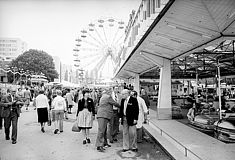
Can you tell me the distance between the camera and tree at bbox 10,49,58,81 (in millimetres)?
47625

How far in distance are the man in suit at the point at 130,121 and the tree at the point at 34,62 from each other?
4742 centimetres

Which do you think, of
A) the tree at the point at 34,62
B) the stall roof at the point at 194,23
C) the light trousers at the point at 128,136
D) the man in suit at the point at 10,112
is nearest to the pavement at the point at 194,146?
the light trousers at the point at 128,136

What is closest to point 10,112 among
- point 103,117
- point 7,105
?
point 7,105

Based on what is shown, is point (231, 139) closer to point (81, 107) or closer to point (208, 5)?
point (208, 5)

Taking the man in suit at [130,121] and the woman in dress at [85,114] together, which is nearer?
the man in suit at [130,121]

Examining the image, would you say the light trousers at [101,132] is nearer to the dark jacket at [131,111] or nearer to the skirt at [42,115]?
the dark jacket at [131,111]

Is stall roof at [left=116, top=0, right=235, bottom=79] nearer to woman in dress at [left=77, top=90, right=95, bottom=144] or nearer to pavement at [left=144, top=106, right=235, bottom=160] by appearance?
woman in dress at [left=77, top=90, right=95, bottom=144]

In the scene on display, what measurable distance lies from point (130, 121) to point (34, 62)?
4813 centimetres

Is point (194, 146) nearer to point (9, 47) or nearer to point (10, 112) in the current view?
point (10, 112)

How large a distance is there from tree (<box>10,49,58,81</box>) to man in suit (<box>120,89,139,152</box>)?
47417mm

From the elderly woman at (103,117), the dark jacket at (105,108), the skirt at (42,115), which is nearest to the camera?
the elderly woman at (103,117)

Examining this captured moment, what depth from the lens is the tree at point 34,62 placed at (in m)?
47.6

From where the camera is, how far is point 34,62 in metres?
48.2

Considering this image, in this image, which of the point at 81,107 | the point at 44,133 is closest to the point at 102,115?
the point at 81,107
